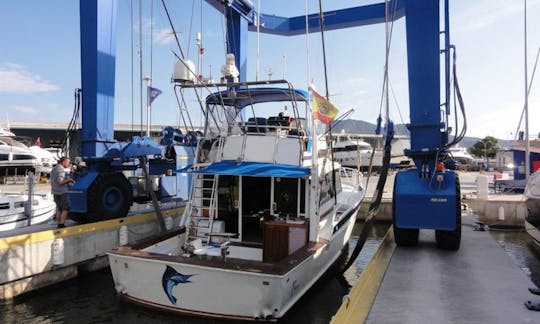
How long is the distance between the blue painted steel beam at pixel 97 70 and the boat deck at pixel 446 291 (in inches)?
251

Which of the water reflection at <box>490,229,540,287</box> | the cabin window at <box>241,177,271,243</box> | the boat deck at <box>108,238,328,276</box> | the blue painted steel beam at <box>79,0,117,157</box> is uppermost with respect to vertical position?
the blue painted steel beam at <box>79,0,117,157</box>

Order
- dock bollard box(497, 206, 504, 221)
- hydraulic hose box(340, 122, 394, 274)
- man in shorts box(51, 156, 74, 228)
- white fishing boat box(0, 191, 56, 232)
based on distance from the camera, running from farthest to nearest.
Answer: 1. dock bollard box(497, 206, 504, 221)
2. white fishing boat box(0, 191, 56, 232)
3. man in shorts box(51, 156, 74, 228)
4. hydraulic hose box(340, 122, 394, 274)

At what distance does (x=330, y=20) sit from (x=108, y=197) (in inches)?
387

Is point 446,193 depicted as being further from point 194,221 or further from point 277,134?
point 194,221

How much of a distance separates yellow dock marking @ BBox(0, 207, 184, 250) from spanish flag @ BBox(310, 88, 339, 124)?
489 centimetres

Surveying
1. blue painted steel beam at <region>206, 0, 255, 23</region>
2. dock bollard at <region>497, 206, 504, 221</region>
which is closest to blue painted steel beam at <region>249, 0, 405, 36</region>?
blue painted steel beam at <region>206, 0, 255, 23</region>

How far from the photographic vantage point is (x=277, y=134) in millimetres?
6633

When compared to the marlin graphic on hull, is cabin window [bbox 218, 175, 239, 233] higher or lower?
higher

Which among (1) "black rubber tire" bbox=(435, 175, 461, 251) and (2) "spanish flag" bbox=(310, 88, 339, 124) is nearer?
(2) "spanish flag" bbox=(310, 88, 339, 124)

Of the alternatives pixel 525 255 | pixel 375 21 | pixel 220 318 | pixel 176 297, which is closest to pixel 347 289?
pixel 220 318

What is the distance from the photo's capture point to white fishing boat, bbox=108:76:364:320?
5.04 m

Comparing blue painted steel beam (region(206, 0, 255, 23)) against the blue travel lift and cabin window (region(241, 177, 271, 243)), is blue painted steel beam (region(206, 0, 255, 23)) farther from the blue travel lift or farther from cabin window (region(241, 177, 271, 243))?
cabin window (region(241, 177, 271, 243))

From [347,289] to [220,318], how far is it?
288 centimetres

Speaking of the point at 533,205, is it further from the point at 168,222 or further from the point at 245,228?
the point at 168,222
